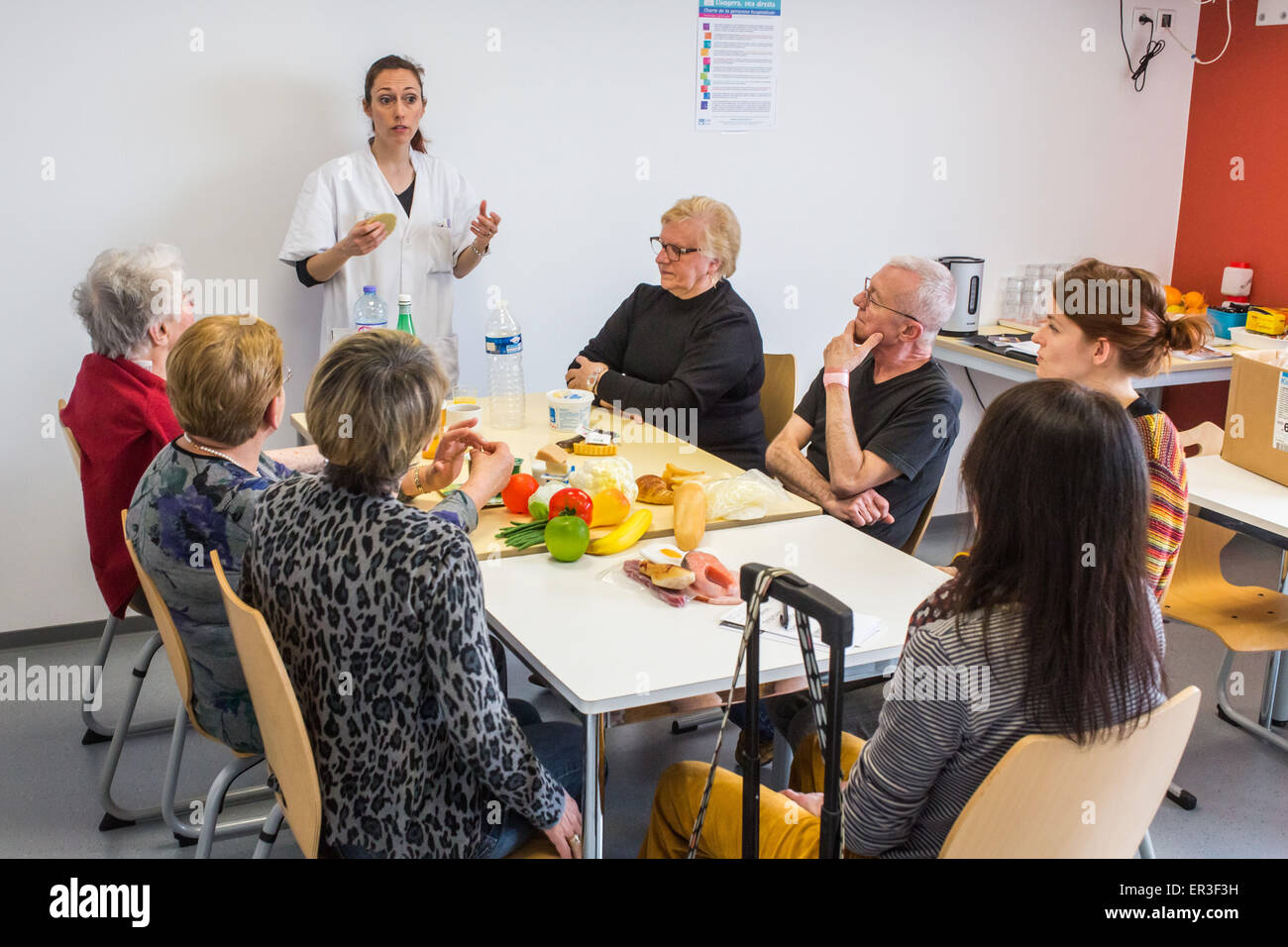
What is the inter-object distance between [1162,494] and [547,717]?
1679 mm

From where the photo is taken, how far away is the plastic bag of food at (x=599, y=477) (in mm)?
2441

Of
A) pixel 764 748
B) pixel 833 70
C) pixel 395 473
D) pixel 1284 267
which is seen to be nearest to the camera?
pixel 395 473

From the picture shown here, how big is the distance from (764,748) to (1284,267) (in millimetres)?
3371

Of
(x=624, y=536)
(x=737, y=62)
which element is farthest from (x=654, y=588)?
(x=737, y=62)

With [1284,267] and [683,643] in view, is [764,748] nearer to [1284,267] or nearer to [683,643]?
[683,643]

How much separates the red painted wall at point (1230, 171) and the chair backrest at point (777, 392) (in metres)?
2.36

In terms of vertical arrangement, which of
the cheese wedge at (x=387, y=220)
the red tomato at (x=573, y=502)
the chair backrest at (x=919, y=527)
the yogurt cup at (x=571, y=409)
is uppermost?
the cheese wedge at (x=387, y=220)

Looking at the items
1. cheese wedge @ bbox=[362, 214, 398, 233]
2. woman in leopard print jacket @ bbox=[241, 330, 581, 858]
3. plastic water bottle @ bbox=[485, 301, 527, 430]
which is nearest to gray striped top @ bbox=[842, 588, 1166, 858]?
woman in leopard print jacket @ bbox=[241, 330, 581, 858]

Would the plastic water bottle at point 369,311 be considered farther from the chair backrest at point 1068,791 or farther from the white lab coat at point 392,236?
the chair backrest at point 1068,791

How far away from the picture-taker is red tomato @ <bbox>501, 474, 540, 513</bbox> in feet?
8.07

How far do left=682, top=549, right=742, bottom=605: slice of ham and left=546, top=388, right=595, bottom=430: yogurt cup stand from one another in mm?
903

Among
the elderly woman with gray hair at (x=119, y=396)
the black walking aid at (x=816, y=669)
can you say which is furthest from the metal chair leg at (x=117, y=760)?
the black walking aid at (x=816, y=669)
